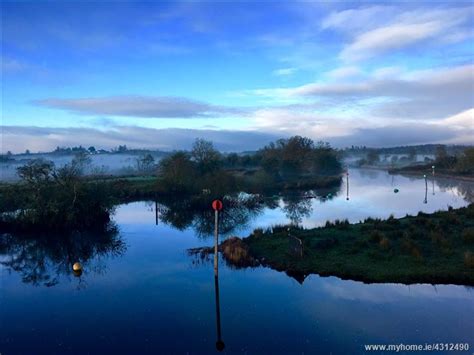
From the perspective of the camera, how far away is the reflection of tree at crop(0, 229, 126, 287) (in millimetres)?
20000

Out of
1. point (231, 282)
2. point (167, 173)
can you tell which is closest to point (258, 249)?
point (231, 282)

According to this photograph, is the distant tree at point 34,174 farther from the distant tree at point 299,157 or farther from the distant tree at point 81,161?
the distant tree at point 299,157

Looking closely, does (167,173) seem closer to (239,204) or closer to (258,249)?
(239,204)

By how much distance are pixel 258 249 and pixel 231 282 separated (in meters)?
4.62

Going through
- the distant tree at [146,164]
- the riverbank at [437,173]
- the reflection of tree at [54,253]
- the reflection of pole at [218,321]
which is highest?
the distant tree at [146,164]

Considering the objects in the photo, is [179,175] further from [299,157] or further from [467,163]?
[467,163]

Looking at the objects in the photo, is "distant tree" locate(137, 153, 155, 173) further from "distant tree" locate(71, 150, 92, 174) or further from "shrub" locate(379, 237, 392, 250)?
"shrub" locate(379, 237, 392, 250)

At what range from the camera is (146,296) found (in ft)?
51.5

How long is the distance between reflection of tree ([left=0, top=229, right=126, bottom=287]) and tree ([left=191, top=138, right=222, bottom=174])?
2488cm

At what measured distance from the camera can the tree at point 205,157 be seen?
178 ft

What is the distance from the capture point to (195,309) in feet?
46.4

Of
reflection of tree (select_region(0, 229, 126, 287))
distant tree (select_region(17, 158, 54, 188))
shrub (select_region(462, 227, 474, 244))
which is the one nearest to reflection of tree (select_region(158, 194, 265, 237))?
reflection of tree (select_region(0, 229, 126, 287))

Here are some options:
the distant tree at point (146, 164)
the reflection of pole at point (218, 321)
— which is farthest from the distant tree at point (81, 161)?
the distant tree at point (146, 164)

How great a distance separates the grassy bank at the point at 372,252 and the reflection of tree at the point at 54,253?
7.54m
